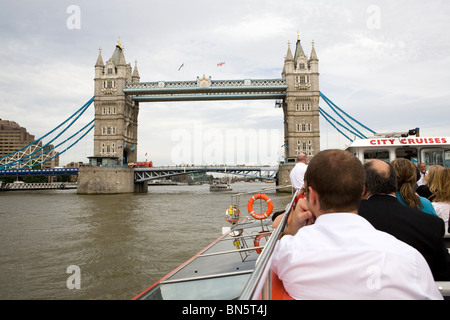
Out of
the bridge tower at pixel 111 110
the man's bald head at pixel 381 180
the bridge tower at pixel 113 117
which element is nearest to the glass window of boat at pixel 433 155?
the man's bald head at pixel 381 180

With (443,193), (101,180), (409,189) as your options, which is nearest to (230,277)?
(409,189)

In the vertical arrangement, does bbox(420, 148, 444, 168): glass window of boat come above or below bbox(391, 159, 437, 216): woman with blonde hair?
above

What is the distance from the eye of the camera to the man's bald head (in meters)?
2.01

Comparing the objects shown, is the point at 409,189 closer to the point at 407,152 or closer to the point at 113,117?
the point at 407,152

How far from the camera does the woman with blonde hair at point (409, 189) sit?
2.42 m

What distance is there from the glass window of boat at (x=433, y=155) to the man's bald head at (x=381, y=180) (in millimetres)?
6532

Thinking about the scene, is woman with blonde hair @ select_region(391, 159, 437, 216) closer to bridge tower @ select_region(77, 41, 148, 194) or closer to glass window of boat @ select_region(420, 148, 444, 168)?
glass window of boat @ select_region(420, 148, 444, 168)

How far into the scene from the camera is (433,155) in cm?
737

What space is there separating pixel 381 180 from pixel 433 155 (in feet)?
22.1

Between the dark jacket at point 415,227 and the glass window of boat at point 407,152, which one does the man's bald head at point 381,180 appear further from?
the glass window of boat at point 407,152

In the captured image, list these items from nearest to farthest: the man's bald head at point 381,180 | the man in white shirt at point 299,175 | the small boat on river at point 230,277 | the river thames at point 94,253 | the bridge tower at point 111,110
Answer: the small boat on river at point 230,277 → the man's bald head at point 381,180 → the man in white shirt at point 299,175 → the river thames at point 94,253 → the bridge tower at point 111,110

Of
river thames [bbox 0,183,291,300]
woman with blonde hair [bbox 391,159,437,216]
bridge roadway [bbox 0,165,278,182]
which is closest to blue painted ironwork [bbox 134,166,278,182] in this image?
bridge roadway [bbox 0,165,278,182]

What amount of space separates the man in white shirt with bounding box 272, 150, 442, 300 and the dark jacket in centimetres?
77
